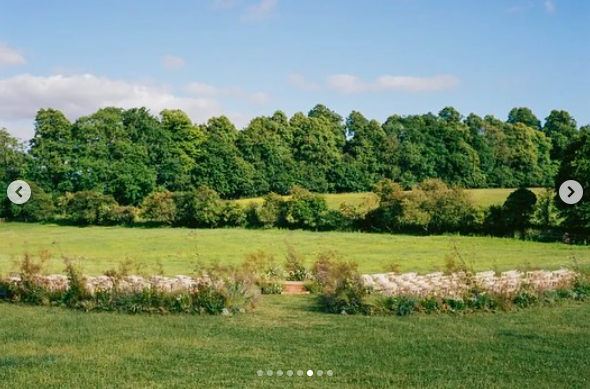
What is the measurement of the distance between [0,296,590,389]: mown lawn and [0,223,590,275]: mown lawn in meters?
10.0

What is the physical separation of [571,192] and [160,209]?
101 feet

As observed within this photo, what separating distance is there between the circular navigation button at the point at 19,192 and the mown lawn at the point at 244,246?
429cm

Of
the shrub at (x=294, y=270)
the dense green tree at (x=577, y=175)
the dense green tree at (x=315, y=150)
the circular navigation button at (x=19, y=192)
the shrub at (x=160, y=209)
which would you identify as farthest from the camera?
the dense green tree at (x=315, y=150)

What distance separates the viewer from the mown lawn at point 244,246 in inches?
952

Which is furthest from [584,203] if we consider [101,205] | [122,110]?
[122,110]

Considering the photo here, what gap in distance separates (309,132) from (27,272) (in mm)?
63816

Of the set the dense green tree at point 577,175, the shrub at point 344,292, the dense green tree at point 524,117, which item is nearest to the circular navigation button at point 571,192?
the dense green tree at point 577,175

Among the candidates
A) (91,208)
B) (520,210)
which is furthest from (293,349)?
(91,208)

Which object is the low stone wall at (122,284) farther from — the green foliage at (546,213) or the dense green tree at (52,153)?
the dense green tree at (52,153)

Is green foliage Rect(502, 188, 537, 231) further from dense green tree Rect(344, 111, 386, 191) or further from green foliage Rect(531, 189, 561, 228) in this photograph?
dense green tree Rect(344, 111, 386, 191)

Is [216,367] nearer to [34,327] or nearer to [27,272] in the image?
[34,327]

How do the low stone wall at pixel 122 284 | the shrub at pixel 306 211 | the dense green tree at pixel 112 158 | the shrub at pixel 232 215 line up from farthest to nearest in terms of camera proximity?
the dense green tree at pixel 112 158 < the shrub at pixel 232 215 < the shrub at pixel 306 211 < the low stone wall at pixel 122 284

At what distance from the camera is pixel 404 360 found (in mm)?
6777

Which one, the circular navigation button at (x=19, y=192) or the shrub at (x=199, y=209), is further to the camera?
the circular navigation button at (x=19, y=192)
